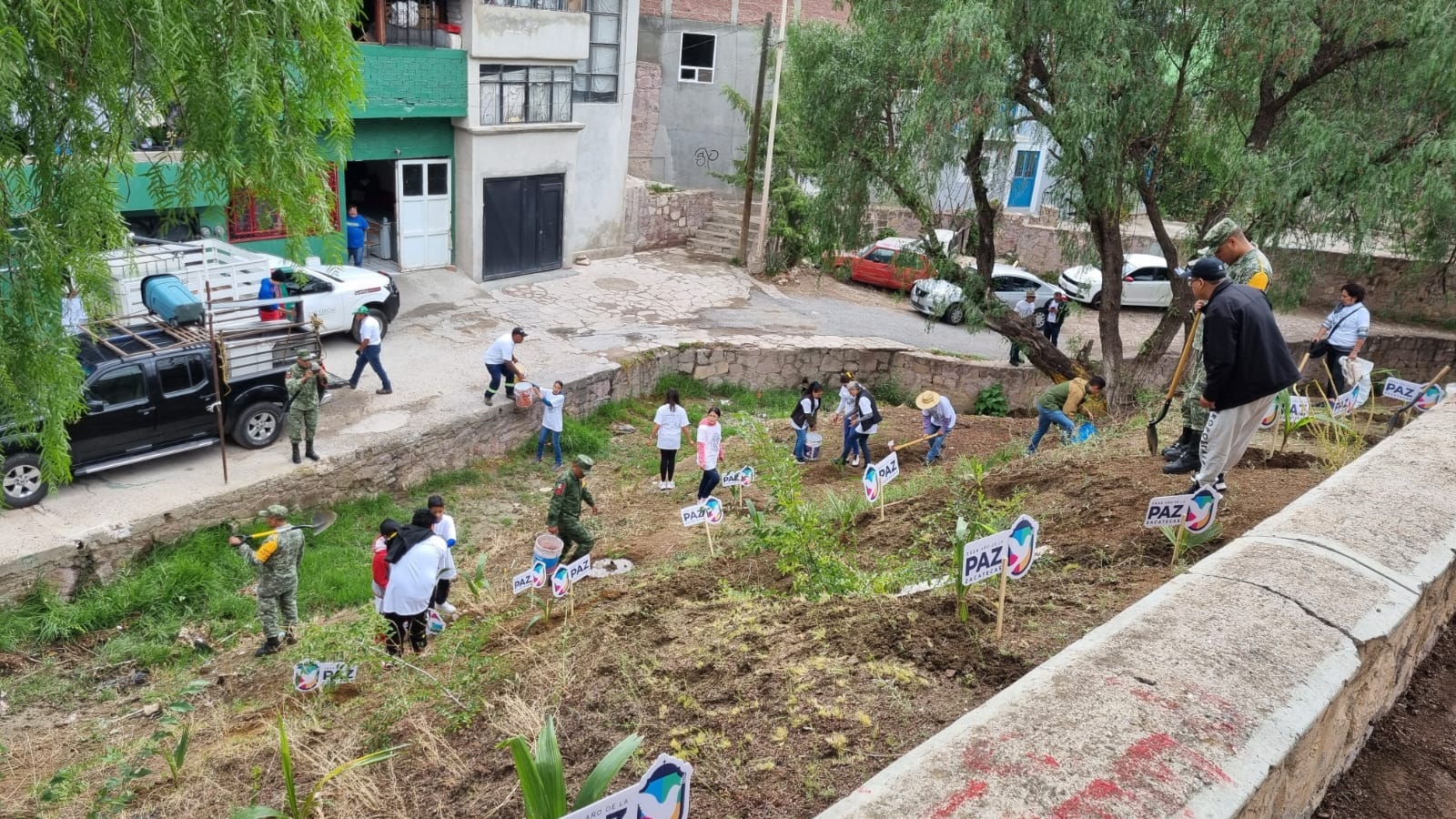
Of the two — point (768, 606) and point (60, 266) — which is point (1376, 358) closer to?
point (768, 606)

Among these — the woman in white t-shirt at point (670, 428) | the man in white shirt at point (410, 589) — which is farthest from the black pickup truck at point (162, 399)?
the man in white shirt at point (410, 589)

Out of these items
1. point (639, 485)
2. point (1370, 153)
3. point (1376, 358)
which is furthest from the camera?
point (1376, 358)

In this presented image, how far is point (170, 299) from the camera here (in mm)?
12273

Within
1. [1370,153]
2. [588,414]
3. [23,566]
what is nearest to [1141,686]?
[23,566]

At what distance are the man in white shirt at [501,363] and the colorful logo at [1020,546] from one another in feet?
32.1

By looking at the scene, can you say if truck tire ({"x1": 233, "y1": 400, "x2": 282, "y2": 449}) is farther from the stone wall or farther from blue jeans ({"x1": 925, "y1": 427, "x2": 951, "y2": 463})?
the stone wall

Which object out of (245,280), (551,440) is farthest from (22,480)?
(551,440)

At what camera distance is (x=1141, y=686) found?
3473 millimetres

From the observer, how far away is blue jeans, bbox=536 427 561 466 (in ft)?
45.5

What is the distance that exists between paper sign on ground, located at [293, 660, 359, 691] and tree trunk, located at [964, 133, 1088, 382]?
10757mm

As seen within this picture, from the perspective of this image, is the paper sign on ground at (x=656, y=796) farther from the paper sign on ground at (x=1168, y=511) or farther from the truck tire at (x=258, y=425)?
the truck tire at (x=258, y=425)

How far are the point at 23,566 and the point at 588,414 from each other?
301 inches

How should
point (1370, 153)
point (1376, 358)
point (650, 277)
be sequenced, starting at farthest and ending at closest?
point (650, 277), point (1376, 358), point (1370, 153)

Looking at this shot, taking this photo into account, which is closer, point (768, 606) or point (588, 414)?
point (768, 606)
